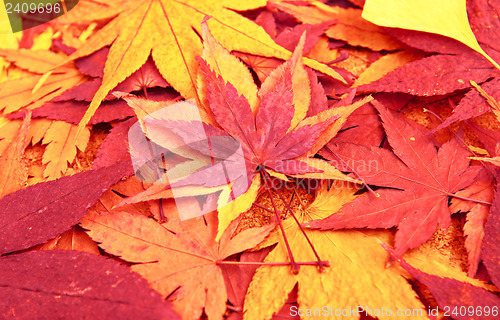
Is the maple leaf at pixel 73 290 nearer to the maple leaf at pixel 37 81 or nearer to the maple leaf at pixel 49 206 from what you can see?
the maple leaf at pixel 49 206

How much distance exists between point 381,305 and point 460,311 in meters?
0.10

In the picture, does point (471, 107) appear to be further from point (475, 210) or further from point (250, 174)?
point (250, 174)

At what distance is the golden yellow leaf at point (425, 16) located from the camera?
0.64 meters

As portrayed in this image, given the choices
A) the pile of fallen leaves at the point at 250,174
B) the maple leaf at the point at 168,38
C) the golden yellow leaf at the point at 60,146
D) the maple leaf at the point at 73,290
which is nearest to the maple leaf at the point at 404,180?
the pile of fallen leaves at the point at 250,174

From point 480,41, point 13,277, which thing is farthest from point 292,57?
point 13,277

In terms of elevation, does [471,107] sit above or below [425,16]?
below

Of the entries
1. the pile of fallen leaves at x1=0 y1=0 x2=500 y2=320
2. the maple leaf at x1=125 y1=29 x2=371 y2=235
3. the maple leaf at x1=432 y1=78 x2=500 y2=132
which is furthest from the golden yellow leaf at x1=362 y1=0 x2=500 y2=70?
the maple leaf at x1=125 y1=29 x2=371 y2=235

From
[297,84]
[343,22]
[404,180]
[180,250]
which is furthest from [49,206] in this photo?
[343,22]

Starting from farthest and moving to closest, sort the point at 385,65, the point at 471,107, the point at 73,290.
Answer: the point at 385,65, the point at 471,107, the point at 73,290

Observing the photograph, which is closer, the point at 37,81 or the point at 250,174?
the point at 250,174

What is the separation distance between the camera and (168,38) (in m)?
0.65

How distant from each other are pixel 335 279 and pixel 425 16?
533 millimetres

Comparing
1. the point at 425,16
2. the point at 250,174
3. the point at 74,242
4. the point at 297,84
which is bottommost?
the point at 74,242

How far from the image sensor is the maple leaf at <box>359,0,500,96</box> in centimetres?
60
